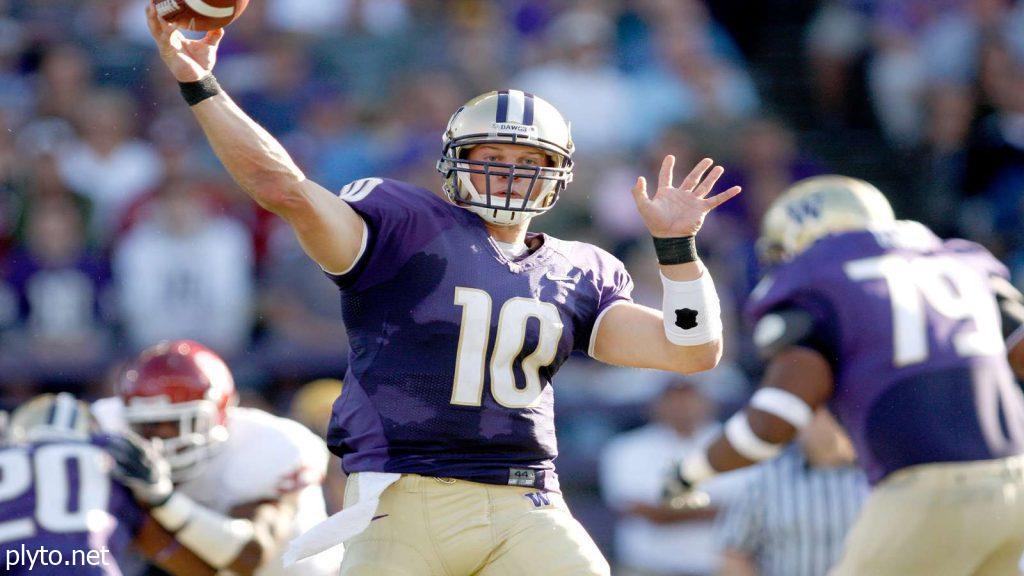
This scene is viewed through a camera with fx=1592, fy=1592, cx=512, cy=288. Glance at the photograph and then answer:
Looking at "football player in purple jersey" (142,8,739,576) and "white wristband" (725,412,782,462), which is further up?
"football player in purple jersey" (142,8,739,576)

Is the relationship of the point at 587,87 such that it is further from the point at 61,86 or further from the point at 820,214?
Answer: the point at 820,214

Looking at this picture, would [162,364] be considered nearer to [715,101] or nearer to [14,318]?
[14,318]

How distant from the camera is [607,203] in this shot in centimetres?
967

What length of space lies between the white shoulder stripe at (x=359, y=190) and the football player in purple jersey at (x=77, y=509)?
4.44ft

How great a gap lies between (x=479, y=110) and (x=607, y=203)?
17.1ft

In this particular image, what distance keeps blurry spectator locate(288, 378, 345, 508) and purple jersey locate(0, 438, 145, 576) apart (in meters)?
2.20

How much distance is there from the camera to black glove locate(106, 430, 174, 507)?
16.7 feet

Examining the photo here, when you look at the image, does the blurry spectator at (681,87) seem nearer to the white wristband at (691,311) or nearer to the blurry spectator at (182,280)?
the blurry spectator at (182,280)

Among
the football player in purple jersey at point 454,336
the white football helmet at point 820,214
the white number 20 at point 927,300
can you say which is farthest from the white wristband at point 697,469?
the football player in purple jersey at point 454,336

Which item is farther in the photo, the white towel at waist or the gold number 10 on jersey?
the gold number 10 on jersey

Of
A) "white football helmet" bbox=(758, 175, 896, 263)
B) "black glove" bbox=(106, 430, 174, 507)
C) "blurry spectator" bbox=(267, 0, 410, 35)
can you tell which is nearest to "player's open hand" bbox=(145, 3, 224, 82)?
"black glove" bbox=(106, 430, 174, 507)

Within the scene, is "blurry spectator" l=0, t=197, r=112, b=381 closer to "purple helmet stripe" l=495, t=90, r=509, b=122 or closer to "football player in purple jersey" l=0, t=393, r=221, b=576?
"football player in purple jersey" l=0, t=393, r=221, b=576

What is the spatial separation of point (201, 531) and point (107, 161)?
16.7 ft

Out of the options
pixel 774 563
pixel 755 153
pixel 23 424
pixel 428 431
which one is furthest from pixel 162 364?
pixel 755 153
